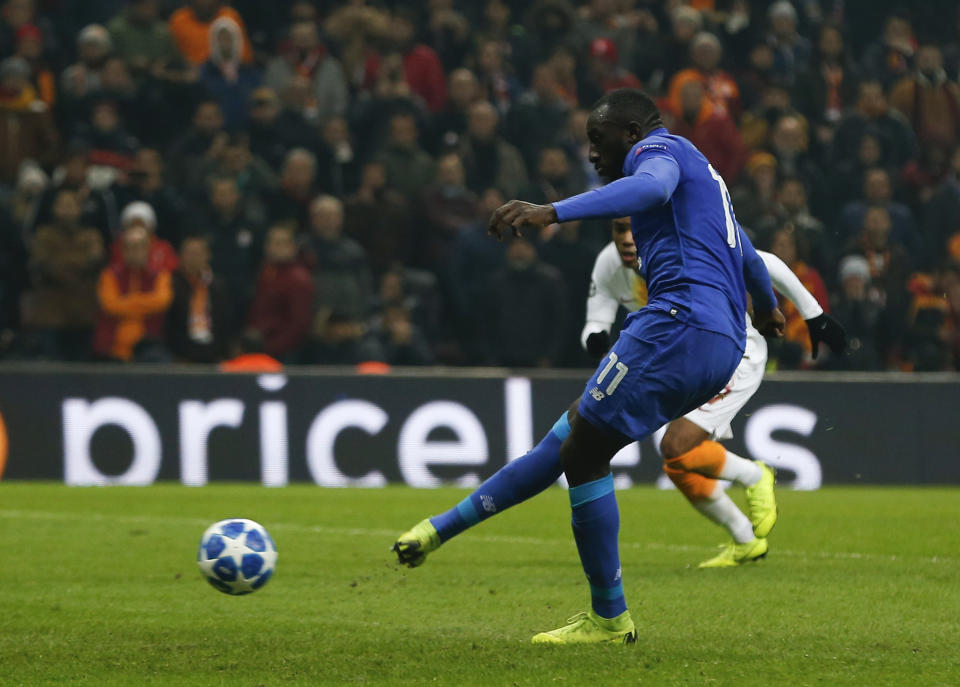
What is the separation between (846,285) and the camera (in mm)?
14461

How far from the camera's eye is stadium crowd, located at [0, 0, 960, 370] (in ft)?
45.3

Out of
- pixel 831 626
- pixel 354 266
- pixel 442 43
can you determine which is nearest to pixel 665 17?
pixel 442 43

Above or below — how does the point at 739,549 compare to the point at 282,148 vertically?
below

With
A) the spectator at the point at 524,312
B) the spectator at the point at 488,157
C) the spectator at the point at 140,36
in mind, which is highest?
the spectator at the point at 140,36


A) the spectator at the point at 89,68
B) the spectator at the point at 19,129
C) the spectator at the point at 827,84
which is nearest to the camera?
the spectator at the point at 19,129

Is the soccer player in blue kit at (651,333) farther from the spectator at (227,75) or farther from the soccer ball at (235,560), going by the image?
the spectator at (227,75)

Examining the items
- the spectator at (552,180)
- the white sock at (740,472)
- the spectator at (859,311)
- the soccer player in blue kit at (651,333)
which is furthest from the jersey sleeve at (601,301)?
the spectator at (859,311)

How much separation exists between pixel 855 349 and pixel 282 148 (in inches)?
224

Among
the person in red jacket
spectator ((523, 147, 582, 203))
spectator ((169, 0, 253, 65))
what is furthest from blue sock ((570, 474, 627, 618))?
spectator ((169, 0, 253, 65))

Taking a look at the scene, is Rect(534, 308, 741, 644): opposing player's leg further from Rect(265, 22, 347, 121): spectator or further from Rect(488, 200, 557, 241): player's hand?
Rect(265, 22, 347, 121): spectator

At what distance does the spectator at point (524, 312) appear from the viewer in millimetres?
14141

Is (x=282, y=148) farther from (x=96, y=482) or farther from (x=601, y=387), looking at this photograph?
(x=601, y=387)

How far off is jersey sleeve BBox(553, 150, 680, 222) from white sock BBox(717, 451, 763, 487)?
3290 mm

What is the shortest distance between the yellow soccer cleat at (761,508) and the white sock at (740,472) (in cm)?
3
